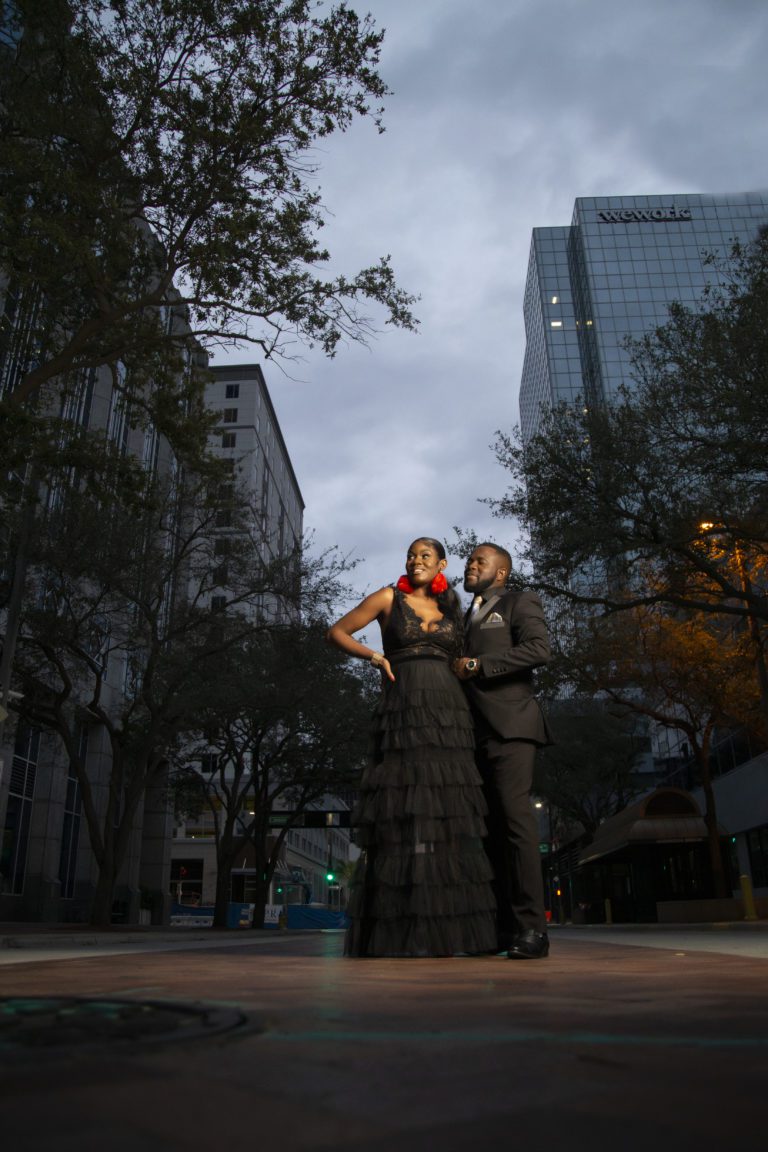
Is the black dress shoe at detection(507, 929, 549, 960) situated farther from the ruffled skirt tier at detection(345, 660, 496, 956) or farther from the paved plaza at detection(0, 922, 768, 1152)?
the paved plaza at detection(0, 922, 768, 1152)

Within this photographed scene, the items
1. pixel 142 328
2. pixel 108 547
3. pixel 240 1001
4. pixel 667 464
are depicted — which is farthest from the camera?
pixel 108 547

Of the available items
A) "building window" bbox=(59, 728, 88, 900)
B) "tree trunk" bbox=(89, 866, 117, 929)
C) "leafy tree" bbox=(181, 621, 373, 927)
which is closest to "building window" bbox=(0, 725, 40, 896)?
"building window" bbox=(59, 728, 88, 900)

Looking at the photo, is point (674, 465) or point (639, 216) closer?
point (674, 465)

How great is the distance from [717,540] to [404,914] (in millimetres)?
15649

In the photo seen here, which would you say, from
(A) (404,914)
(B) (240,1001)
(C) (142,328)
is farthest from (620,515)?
(B) (240,1001)

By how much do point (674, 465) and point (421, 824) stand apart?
14.2m

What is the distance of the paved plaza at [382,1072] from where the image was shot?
2.57 feet

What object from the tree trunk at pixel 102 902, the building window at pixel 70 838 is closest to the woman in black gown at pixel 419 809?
the tree trunk at pixel 102 902

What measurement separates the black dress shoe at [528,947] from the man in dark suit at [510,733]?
10 centimetres

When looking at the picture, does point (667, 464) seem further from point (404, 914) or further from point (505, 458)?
point (404, 914)

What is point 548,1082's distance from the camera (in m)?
1.00

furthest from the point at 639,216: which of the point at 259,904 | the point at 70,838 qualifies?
the point at 70,838

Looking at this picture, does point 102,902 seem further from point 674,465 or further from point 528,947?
point 528,947

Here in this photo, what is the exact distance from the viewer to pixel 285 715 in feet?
80.1
